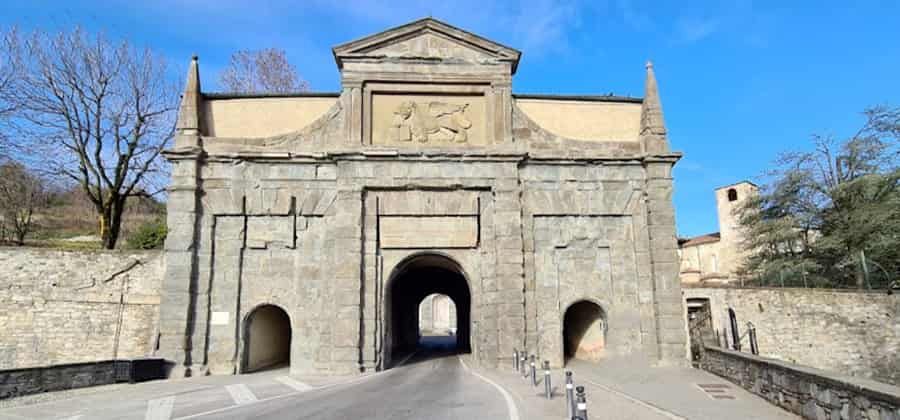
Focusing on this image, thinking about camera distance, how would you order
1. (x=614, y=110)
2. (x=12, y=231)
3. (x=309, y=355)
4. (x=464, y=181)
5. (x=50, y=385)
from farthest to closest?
(x=12, y=231), (x=614, y=110), (x=464, y=181), (x=309, y=355), (x=50, y=385)

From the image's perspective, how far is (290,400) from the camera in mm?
10945

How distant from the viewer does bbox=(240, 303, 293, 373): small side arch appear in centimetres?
1725

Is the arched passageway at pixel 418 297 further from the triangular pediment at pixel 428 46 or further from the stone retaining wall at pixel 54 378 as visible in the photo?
the stone retaining wall at pixel 54 378

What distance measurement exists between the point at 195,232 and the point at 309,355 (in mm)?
5394

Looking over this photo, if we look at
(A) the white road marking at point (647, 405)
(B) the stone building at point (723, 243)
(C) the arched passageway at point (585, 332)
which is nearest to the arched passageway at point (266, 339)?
(C) the arched passageway at point (585, 332)

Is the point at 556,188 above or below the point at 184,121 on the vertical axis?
below

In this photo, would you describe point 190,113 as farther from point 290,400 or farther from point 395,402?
point 395,402

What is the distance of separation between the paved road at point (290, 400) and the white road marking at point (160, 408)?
2cm

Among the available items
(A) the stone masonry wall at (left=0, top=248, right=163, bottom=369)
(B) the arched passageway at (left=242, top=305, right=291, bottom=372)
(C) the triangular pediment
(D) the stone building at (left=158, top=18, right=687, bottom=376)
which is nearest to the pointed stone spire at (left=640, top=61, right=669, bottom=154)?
(D) the stone building at (left=158, top=18, right=687, bottom=376)

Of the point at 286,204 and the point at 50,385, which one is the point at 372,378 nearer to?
the point at 286,204

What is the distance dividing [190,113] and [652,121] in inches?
623

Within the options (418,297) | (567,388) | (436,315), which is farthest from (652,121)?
(436,315)

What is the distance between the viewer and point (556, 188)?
1839cm

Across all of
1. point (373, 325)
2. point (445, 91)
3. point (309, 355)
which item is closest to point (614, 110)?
point (445, 91)
